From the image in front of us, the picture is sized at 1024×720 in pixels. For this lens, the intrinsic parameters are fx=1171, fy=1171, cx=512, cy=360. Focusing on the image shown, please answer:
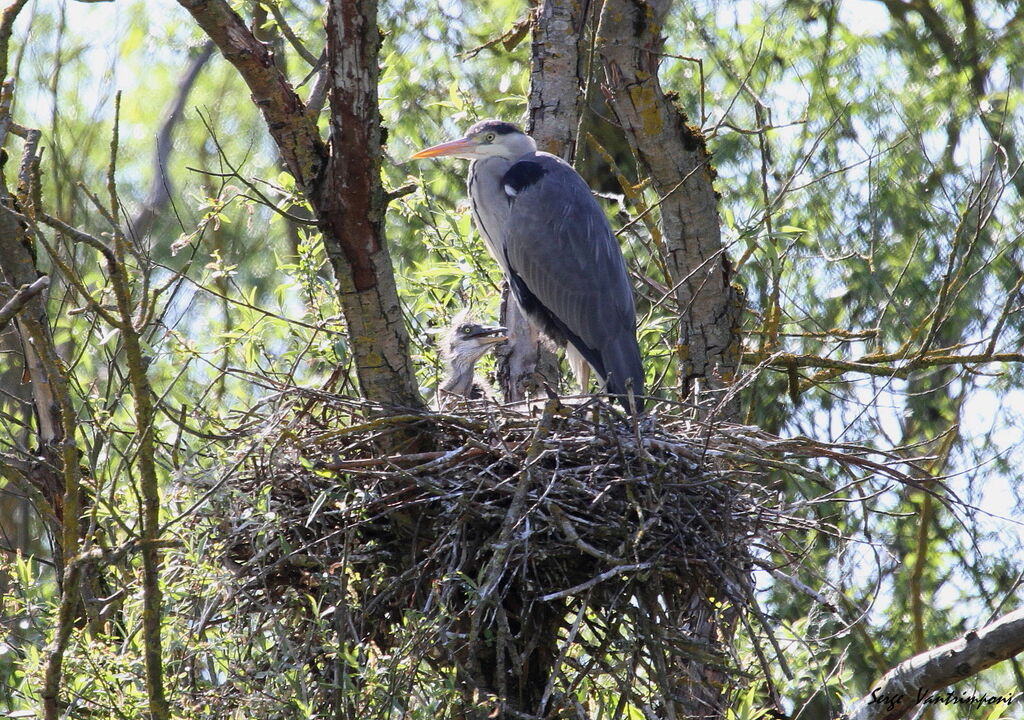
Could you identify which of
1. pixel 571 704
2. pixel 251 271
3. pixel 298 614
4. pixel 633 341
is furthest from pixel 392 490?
pixel 251 271

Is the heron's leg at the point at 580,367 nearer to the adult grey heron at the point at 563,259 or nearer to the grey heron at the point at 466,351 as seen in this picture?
the adult grey heron at the point at 563,259

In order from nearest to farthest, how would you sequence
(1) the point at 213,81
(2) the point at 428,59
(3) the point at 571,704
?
(3) the point at 571,704
(2) the point at 428,59
(1) the point at 213,81

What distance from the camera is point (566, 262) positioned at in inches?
171

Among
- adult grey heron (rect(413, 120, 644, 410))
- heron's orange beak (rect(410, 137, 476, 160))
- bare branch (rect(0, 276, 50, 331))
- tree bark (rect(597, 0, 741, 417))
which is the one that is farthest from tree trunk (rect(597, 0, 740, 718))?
bare branch (rect(0, 276, 50, 331))

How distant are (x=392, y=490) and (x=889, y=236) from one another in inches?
152

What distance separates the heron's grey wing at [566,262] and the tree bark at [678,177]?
24 cm

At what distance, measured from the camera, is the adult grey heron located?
166 inches

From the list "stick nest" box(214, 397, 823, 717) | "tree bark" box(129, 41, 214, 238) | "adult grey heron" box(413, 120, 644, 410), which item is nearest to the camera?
"stick nest" box(214, 397, 823, 717)

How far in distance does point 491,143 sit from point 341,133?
1751mm

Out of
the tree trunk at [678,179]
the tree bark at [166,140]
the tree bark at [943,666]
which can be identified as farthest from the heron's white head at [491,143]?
the tree bark at [943,666]

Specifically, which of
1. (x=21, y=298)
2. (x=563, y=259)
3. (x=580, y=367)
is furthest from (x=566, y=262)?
(x=21, y=298)

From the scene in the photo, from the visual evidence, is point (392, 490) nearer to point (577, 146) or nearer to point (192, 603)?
point (192, 603)

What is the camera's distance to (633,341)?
420cm

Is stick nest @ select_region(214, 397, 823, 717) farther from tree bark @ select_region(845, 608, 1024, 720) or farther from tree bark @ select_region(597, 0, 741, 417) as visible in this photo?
tree bark @ select_region(597, 0, 741, 417)
